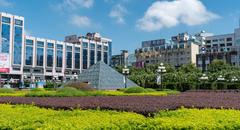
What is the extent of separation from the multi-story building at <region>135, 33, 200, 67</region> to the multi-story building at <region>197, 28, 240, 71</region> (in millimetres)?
3412

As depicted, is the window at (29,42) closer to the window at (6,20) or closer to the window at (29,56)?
the window at (29,56)

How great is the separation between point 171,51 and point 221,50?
1622cm

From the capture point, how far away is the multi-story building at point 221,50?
96.7m

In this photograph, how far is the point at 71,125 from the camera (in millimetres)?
5879

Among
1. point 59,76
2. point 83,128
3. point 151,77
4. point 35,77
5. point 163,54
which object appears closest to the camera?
point 83,128

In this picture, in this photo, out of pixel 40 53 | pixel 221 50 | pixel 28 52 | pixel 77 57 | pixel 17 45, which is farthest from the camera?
pixel 77 57

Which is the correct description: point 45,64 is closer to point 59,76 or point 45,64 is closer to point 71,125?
point 59,76

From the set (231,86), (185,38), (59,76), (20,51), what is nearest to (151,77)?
(231,86)

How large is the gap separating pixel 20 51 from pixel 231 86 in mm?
61885

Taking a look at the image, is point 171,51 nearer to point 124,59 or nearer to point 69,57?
point 124,59

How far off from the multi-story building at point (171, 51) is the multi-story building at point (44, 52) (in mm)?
13366

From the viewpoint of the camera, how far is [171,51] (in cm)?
11219

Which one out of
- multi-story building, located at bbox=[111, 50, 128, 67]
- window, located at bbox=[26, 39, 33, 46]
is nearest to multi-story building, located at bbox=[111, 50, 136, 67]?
multi-story building, located at bbox=[111, 50, 128, 67]

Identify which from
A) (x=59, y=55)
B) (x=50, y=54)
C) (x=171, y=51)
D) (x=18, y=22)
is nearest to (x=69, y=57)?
(x=59, y=55)
